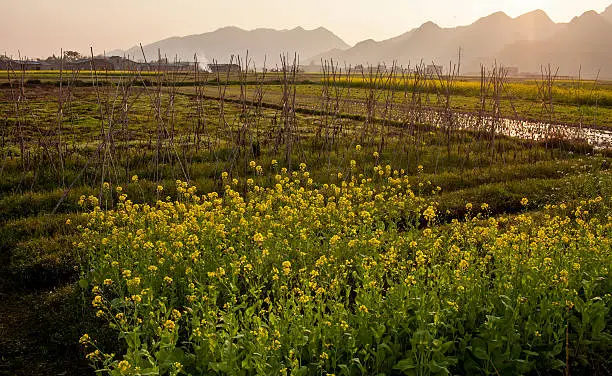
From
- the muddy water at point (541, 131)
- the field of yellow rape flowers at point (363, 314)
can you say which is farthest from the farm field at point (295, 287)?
the muddy water at point (541, 131)

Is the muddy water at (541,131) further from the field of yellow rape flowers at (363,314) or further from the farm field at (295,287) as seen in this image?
the field of yellow rape flowers at (363,314)

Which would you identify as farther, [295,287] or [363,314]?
[295,287]

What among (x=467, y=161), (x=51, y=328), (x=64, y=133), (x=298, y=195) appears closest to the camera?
(x=51, y=328)

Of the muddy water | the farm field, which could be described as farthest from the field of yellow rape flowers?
the muddy water

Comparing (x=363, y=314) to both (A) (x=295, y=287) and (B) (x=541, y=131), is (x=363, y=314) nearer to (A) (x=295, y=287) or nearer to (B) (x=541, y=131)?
(A) (x=295, y=287)

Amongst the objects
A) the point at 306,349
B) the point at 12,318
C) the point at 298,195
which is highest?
the point at 298,195

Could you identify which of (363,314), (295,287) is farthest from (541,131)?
(363,314)

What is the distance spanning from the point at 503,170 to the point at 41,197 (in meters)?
9.80

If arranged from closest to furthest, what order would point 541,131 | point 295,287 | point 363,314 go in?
point 363,314 → point 295,287 → point 541,131

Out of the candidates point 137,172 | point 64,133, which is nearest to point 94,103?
point 64,133

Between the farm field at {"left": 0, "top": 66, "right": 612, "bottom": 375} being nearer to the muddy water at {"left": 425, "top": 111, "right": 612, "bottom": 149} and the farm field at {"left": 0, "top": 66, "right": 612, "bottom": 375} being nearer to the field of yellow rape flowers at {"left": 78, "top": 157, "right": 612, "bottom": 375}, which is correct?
the field of yellow rape flowers at {"left": 78, "top": 157, "right": 612, "bottom": 375}

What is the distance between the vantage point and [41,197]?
8.73 meters

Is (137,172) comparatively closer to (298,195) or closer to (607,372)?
(298,195)

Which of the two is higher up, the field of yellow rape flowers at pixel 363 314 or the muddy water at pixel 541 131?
the muddy water at pixel 541 131
